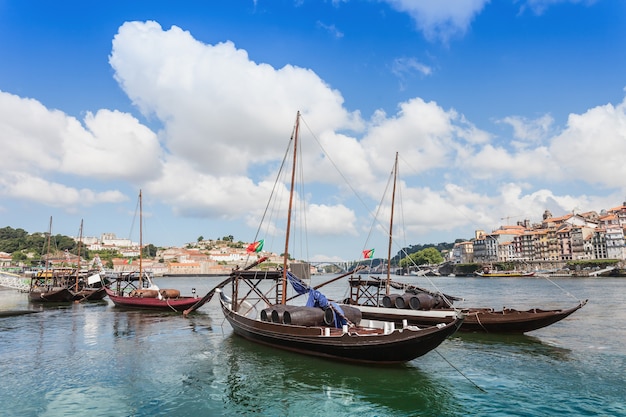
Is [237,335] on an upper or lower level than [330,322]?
lower

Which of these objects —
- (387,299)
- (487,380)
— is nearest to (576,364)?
(487,380)

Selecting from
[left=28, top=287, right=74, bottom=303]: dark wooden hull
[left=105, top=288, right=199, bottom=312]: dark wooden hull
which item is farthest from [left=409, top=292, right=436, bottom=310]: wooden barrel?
[left=28, top=287, right=74, bottom=303]: dark wooden hull

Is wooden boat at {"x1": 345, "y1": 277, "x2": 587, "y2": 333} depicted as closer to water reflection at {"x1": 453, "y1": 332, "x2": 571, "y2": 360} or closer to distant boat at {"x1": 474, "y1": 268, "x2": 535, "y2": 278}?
water reflection at {"x1": 453, "y1": 332, "x2": 571, "y2": 360}

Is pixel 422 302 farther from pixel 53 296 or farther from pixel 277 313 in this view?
pixel 53 296

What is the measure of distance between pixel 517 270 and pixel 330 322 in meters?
169

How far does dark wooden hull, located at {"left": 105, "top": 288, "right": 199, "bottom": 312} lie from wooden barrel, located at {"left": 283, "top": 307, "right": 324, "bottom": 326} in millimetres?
25183

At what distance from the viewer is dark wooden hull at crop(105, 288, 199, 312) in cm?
4634

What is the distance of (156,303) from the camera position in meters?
48.8

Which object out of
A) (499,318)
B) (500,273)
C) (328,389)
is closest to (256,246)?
(328,389)

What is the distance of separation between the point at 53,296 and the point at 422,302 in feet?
180

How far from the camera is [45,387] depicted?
18203 mm

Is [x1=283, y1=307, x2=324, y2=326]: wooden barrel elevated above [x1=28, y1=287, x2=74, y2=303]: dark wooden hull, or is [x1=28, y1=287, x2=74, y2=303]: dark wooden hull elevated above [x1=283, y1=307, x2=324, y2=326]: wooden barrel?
[x1=283, y1=307, x2=324, y2=326]: wooden barrel

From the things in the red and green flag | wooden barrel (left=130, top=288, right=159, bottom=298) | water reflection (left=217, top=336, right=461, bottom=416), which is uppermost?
the red and green flag

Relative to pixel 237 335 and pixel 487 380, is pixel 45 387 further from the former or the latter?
pixel 487 380
